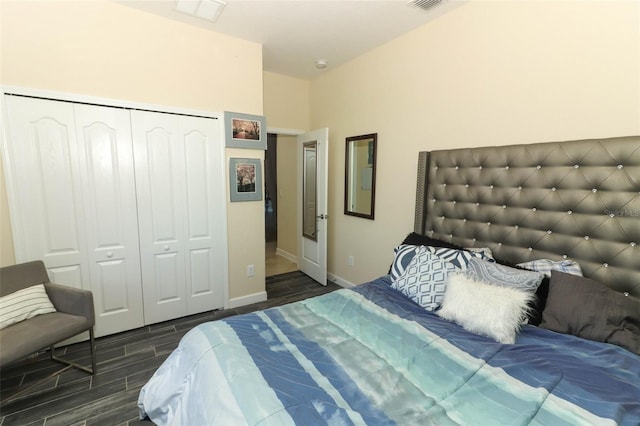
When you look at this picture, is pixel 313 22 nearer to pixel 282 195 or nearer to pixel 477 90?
pixel 477 90

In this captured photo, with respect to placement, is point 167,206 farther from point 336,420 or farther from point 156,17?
point 336,420

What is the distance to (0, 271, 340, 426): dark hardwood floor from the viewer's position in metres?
1.76

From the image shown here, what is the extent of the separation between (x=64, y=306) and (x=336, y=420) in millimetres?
2270

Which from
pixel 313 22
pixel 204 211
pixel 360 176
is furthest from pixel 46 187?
pixel 360 176

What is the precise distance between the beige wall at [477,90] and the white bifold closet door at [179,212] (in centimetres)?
164

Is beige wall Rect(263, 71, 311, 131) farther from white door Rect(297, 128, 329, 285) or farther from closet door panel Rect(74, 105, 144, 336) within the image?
closet door panel Rect(74, 105, 144, 336)

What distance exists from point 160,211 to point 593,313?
3.28 m

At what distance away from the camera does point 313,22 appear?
261cm

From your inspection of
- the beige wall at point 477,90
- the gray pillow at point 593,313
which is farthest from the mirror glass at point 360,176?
the gray pillow at point 593,313

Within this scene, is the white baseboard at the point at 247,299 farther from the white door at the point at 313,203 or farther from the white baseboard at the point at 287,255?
the white baseboard at the point at 287,255

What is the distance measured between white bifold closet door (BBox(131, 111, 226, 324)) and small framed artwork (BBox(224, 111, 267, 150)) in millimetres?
124

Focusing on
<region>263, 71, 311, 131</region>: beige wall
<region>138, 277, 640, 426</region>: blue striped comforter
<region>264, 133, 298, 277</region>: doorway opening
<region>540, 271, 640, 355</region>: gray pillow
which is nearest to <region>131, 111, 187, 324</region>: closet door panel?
<region>138, 277, 640, 426</region>: blue striped comforter

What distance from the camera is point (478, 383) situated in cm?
117

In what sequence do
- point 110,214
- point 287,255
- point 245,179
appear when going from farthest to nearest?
1. point 287,255
2. point 245,179
3. point 110,214
